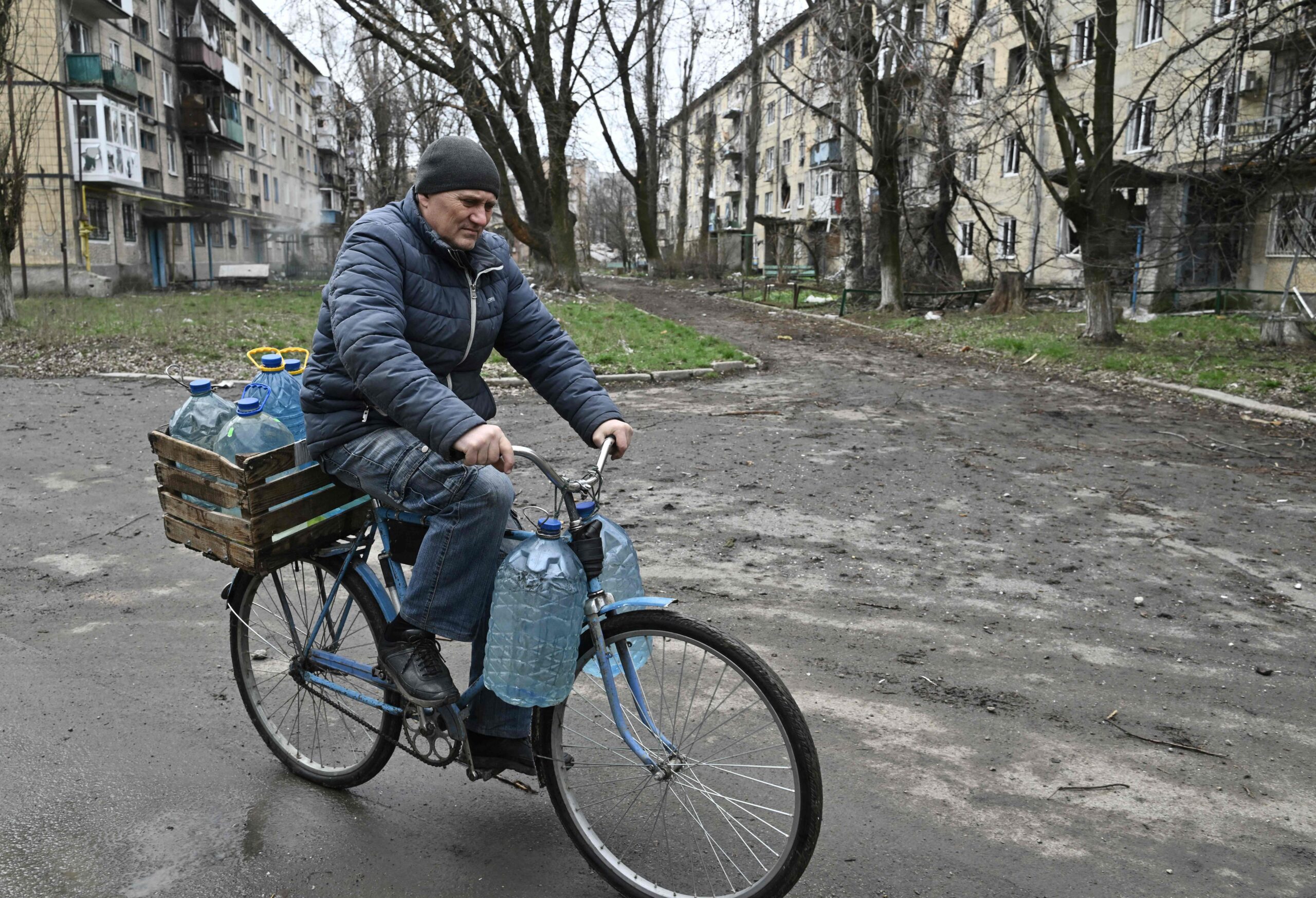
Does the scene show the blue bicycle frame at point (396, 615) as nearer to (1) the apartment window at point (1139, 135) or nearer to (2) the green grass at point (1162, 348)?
(2) the green grass at point (1162, 348)

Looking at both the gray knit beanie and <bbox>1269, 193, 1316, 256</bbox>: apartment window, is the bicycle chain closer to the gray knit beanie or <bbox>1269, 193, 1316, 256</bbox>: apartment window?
the gray knit beanie

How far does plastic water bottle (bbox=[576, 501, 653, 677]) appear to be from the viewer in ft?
8.61

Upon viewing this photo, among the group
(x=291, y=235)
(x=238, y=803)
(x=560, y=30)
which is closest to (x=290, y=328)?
(x=560, y=30)

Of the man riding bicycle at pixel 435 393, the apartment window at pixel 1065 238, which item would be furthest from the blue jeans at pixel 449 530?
the apartment window at pixel 1065 238

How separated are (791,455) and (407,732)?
19.2 ft

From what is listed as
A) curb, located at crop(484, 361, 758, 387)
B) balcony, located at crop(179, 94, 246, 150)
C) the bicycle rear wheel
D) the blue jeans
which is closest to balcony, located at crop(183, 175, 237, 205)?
balcony, located at crop(179, 94, 246, 150)

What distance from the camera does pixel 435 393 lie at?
2.54 meters

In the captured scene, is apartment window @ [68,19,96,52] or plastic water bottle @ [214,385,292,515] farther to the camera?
apartment window @ [68,19,96,52]

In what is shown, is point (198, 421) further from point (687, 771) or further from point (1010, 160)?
point (1010, 160)

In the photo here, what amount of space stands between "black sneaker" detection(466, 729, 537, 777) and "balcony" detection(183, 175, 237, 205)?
49267 millimetres

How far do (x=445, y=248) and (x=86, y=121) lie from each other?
39821 mm

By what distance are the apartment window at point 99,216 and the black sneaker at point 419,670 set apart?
38.8 m

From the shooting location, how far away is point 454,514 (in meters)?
2.67

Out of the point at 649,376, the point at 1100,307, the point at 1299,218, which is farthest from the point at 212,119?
the point at 1299,218
